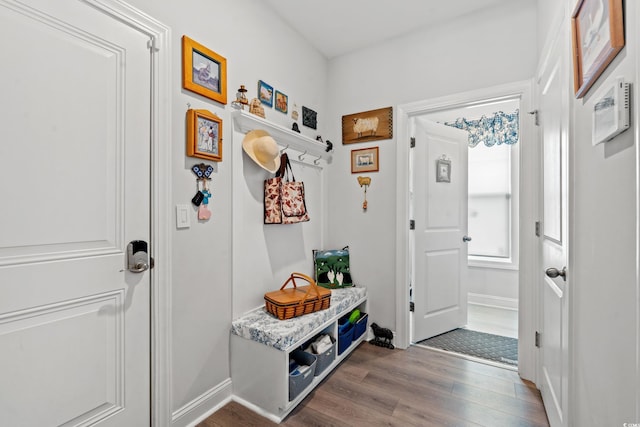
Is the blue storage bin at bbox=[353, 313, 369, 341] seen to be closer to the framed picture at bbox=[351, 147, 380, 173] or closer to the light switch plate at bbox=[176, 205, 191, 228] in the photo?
the framed picture at bbox=[351, 147, 380, 173]

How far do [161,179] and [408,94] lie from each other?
80.4 inches

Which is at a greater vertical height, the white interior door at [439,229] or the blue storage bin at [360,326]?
the white interior door at [439,229]

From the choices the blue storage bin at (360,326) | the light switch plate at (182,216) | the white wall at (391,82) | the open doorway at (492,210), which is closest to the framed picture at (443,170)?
the white wall at (391,82)

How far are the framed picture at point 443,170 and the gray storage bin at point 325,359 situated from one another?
1.75 m

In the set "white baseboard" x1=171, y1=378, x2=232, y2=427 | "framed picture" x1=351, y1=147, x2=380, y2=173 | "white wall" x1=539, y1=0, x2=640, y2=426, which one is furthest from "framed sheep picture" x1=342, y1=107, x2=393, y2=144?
"white baseboard" x1=171, y1=378, x2=232, y2=427

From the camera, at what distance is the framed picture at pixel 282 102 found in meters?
2.25

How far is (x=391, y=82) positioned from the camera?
2.57 meters

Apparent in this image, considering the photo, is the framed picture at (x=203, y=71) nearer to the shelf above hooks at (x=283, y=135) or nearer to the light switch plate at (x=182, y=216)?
the shelf above hooks at (x=283, y=135)

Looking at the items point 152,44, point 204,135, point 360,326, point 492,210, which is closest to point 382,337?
point 360,326

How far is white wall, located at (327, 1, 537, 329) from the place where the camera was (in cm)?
212

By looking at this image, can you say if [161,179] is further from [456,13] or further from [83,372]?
[456,13]

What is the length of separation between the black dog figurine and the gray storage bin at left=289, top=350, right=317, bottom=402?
0.83 m

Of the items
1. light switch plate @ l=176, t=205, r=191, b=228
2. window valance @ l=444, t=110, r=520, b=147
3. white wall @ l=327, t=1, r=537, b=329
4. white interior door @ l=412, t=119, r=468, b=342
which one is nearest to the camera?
light switch plate @ l=176, t=205, r=191, b=228

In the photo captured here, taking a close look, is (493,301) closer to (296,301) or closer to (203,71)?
(296,301)
